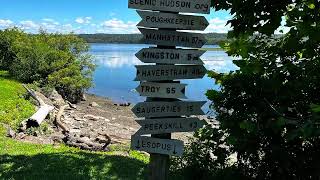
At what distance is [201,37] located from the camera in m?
6.41

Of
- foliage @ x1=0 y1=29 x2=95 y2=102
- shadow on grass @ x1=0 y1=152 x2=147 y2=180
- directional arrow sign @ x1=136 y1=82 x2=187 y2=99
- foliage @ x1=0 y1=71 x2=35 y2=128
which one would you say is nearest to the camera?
directional arrow sign @ x1=136 y1=82 x2=187 y2=99

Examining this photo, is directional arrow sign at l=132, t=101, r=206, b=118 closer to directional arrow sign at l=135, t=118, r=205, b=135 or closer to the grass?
directional arrow sign at l=135, t=118, r=205, b=135

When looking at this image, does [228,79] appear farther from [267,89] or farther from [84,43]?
[84,43]

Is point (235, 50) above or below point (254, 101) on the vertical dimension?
above

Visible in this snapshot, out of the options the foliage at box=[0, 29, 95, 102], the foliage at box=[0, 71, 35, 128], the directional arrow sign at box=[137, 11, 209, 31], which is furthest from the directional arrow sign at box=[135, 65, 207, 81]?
the foliage at box=[0, 29, 95, 102]

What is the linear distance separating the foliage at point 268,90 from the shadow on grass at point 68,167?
2.19 m

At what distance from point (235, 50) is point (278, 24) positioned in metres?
0.83

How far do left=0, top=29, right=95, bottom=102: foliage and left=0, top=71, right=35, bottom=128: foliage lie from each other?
4975 mm

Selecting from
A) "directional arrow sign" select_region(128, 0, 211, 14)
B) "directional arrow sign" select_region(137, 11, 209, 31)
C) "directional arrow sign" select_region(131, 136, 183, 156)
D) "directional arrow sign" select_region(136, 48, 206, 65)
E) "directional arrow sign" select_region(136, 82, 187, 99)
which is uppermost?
"directional arrow sign" select_region(128, 0, 211, 14)

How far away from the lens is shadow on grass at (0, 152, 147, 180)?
33.6 ft

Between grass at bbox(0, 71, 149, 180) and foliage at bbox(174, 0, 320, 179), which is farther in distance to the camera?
grass at bbox(0, 71, 149, 180)

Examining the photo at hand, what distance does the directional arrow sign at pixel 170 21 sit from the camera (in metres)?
6.27

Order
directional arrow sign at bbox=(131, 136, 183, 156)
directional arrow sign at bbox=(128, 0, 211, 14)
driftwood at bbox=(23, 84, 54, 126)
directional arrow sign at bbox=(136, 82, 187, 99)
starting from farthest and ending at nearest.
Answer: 1. driftwood at bbox=(23, 84, 54, 126)
2. directional arrow sign at bbox=(131, 136, 183, 156)
3. directional arrow sign at bbox=(136, 82, 187, 99)
4. directional arrow sign at bbox=(128, 0, 211, 14)

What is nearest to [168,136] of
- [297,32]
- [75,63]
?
[297,32]
